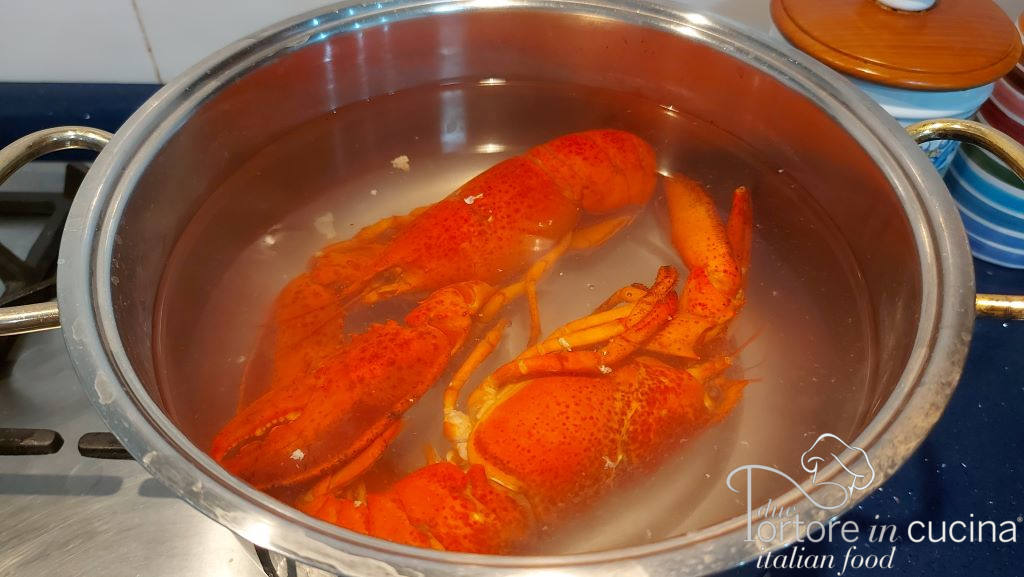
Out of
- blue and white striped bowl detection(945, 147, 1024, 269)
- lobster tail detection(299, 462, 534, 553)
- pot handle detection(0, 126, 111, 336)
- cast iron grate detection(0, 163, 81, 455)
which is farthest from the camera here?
blue and white striped bowl detection(945, 147, 1024, 269)

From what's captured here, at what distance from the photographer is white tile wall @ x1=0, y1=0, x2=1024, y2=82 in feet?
3.40

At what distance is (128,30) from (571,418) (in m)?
0.90

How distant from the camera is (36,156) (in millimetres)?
645

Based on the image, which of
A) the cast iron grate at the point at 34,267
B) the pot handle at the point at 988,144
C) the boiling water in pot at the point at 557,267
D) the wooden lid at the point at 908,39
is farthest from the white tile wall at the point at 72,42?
the pot handle at the point at 988,144

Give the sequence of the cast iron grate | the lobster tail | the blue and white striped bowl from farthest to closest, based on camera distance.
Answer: the blue and white striped bowl < the cast iron grate < the lobster tail

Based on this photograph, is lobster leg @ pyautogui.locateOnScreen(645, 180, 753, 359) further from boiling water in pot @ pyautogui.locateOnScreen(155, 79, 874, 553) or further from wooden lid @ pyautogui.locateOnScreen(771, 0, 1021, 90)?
wooden lid @ pyautogui.locateOnScreen(771, 0, 1021, 90)

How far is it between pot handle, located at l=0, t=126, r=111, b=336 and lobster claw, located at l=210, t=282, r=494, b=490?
0.65 ft

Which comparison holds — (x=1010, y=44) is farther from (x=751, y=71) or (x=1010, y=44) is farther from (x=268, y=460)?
(x=268, y=460)

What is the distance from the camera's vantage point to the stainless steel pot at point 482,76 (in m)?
0.44

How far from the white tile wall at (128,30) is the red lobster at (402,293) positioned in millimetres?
318

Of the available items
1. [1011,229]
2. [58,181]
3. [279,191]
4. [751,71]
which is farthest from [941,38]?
[58,181]

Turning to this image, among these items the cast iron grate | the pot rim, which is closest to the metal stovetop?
the cast iron grate

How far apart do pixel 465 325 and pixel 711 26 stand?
469 millimetres

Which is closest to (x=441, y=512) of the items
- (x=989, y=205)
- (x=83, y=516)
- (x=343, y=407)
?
(x=343, y=407)
